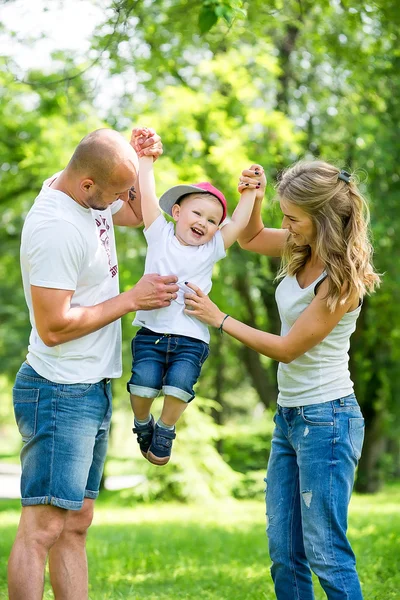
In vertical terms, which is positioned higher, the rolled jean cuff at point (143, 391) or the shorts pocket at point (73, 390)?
the shorts pocket at point (73, 390)

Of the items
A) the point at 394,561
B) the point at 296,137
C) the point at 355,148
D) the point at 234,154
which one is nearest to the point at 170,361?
the point at 394,561

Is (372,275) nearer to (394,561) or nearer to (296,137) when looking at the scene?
(394,561)

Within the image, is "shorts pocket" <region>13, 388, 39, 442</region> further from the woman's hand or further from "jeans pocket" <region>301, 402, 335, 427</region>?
"jeans pocket" <region>301, 402, 335, 427</region>

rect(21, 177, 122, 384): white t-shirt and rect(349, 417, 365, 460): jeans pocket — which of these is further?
rect(349, 417, 365, 460): jeans pocket

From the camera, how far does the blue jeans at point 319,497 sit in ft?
11.0

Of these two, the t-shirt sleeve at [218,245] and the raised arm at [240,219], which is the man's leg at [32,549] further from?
the raised arm at [240,219]

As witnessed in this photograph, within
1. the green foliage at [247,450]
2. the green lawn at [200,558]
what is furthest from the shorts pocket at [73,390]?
the green foliage at [247,450]

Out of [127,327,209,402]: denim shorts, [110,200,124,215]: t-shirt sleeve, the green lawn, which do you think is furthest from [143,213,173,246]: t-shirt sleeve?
the green lawn

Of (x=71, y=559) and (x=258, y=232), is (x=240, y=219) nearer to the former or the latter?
(x=258, y=232)

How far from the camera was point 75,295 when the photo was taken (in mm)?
3510

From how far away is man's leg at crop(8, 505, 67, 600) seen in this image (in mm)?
3342

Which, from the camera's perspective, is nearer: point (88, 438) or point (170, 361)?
point (88, 438)

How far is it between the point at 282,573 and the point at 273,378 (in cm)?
1444

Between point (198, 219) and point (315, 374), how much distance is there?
0.93 metres
